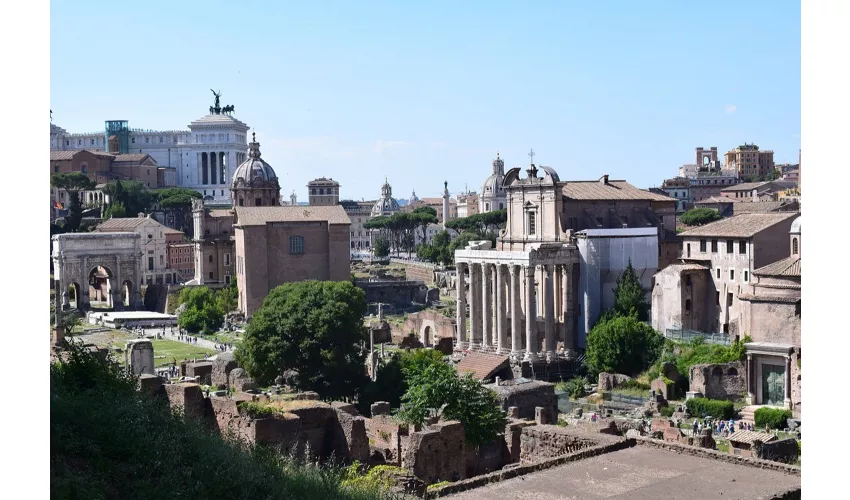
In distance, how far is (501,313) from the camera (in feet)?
87.8

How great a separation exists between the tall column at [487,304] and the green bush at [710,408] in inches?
327

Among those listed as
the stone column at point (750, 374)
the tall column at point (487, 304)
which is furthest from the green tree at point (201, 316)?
the stone column at point (750, 374)

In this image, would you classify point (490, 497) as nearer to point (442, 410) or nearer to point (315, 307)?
point (442, 410)

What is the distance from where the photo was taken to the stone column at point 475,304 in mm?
27750

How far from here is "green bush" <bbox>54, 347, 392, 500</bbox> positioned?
22.1ft

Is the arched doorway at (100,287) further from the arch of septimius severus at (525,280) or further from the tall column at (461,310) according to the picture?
the arch of septimius severus at (525,280)

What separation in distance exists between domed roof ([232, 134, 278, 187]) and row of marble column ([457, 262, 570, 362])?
21.2 m

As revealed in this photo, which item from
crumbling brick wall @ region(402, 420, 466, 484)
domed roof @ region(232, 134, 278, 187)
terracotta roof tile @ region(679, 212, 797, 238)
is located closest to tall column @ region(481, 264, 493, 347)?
terracotta roof tile @ region(679, 212, 797, 238)

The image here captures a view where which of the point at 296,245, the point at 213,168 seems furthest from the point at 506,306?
the point at 213,168

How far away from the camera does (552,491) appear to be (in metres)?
9.33

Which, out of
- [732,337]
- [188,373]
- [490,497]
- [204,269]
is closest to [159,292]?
[204,269]

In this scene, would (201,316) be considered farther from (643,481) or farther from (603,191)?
(643,481)

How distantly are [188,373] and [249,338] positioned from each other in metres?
1.98
